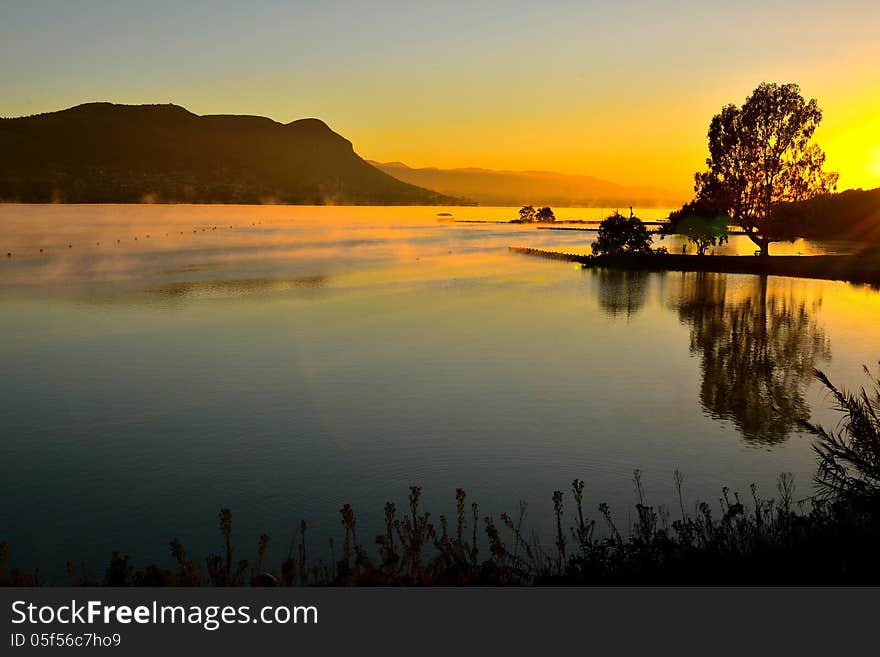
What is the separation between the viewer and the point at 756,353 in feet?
113

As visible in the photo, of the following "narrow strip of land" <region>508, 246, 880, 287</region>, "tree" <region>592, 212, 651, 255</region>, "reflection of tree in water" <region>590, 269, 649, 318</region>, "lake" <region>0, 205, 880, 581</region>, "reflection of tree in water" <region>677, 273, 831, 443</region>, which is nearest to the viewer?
"lake" <region>0, 205, 880, 581</region>

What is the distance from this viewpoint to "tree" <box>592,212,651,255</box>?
91750 millimetres

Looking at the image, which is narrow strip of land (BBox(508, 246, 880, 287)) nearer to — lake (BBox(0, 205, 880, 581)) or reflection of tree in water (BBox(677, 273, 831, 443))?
reflection of tree in water (BBox(677, 273, 831, 443))

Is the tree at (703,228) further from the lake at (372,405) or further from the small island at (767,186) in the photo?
the lake at (372,405)

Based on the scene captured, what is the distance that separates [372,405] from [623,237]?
237 ft

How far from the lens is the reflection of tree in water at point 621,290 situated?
51.7 metres

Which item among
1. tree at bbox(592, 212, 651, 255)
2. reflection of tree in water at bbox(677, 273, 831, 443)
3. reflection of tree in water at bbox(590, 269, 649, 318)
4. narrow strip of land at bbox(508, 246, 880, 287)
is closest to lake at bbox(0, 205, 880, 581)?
reflection of tree in water at bbox(677, 273, 831, 443)

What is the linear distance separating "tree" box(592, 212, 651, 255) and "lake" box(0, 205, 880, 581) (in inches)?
1348

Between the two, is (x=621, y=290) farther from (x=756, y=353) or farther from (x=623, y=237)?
(x=623, y=237)

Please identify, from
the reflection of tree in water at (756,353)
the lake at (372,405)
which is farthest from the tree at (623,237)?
the lake at (372,405)

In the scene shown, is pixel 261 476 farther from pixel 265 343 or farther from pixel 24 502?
pixel 265 343

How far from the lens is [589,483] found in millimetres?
17219
